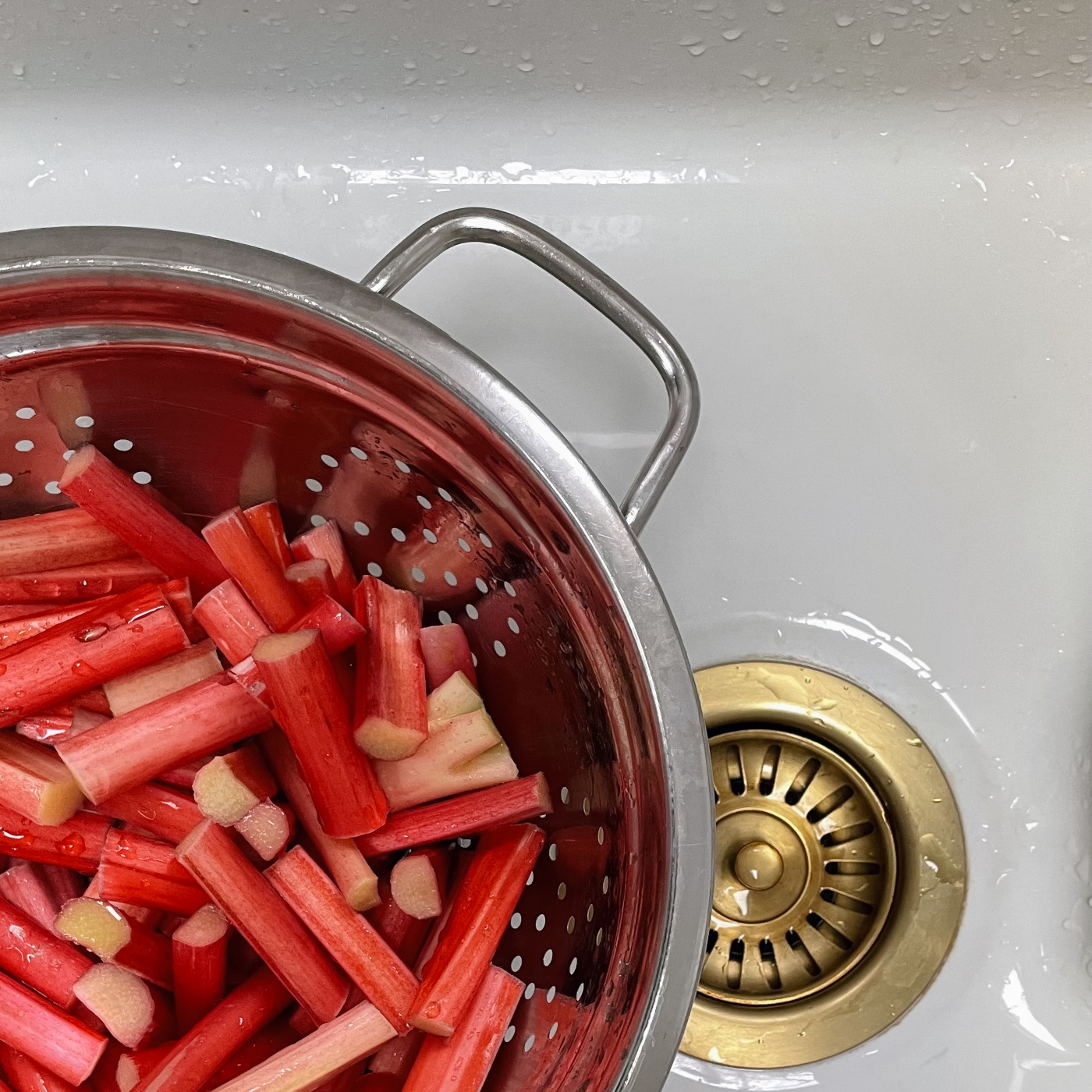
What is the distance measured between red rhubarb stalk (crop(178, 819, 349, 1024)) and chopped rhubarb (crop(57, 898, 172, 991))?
9cm

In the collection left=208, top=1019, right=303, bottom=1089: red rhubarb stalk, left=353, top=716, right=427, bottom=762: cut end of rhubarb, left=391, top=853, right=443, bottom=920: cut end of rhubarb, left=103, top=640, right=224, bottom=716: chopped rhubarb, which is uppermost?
left=353, top=716, right=427, bottom=762: cut end of rhubarb

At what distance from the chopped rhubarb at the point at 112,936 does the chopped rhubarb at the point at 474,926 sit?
0.23 m

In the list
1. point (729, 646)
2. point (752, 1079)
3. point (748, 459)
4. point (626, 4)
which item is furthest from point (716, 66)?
point (752, 1079)

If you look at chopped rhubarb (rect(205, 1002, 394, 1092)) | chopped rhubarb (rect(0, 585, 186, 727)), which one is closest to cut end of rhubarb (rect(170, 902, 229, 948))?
chopped rhubarb (rect(205, 1002, 394, 1092))

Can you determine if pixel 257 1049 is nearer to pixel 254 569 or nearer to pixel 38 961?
pixel 38 961

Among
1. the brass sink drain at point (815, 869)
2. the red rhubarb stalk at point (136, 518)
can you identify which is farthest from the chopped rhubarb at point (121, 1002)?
the brass sink drain at point (815, 869)

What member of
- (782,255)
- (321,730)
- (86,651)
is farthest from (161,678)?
(782,255)

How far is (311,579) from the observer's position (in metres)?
0.79

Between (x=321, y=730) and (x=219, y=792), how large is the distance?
10 cm

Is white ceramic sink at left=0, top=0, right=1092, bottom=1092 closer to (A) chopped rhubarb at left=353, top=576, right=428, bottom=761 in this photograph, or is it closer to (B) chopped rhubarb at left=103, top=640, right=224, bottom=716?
(A) chopped rhubarb at left=353, top=576, right=428, bottom=761

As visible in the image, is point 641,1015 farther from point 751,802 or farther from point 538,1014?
point 751,802

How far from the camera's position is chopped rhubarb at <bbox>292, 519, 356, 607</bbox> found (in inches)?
31.9

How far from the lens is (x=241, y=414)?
75 centimetres

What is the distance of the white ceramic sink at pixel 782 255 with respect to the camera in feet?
2.85
